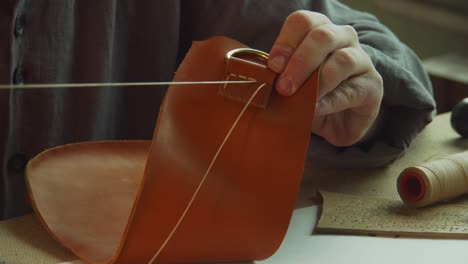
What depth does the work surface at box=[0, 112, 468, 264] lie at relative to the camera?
0.61m

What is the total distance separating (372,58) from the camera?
82cm

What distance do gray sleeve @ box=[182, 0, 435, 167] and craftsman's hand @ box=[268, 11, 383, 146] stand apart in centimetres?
7

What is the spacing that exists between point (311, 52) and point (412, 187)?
0.69 ft

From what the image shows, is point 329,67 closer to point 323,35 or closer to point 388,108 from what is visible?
point 323,35

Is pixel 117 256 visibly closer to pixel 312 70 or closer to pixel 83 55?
pixel 312 70

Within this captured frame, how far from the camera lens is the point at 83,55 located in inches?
33.2

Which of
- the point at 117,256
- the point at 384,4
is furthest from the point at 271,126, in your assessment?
the point at 384,4

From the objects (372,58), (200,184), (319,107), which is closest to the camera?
(200,184)

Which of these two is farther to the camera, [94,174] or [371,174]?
[371,174]

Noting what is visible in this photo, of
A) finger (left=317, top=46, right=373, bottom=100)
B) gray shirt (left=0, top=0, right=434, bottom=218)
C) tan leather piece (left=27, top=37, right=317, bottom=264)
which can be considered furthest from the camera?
gray shirt (left=0, top=0, right=434, bottom=218)

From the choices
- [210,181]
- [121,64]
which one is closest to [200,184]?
[210,181]

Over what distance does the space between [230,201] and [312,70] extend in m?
0.13

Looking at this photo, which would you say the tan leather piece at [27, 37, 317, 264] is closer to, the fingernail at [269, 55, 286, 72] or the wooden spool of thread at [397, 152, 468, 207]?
the fingernail at [269, 55, 286, 72]

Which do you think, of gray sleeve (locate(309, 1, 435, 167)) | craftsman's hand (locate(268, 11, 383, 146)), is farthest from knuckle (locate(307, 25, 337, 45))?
gray sleeve (locate(309, 1, 435, 167))
